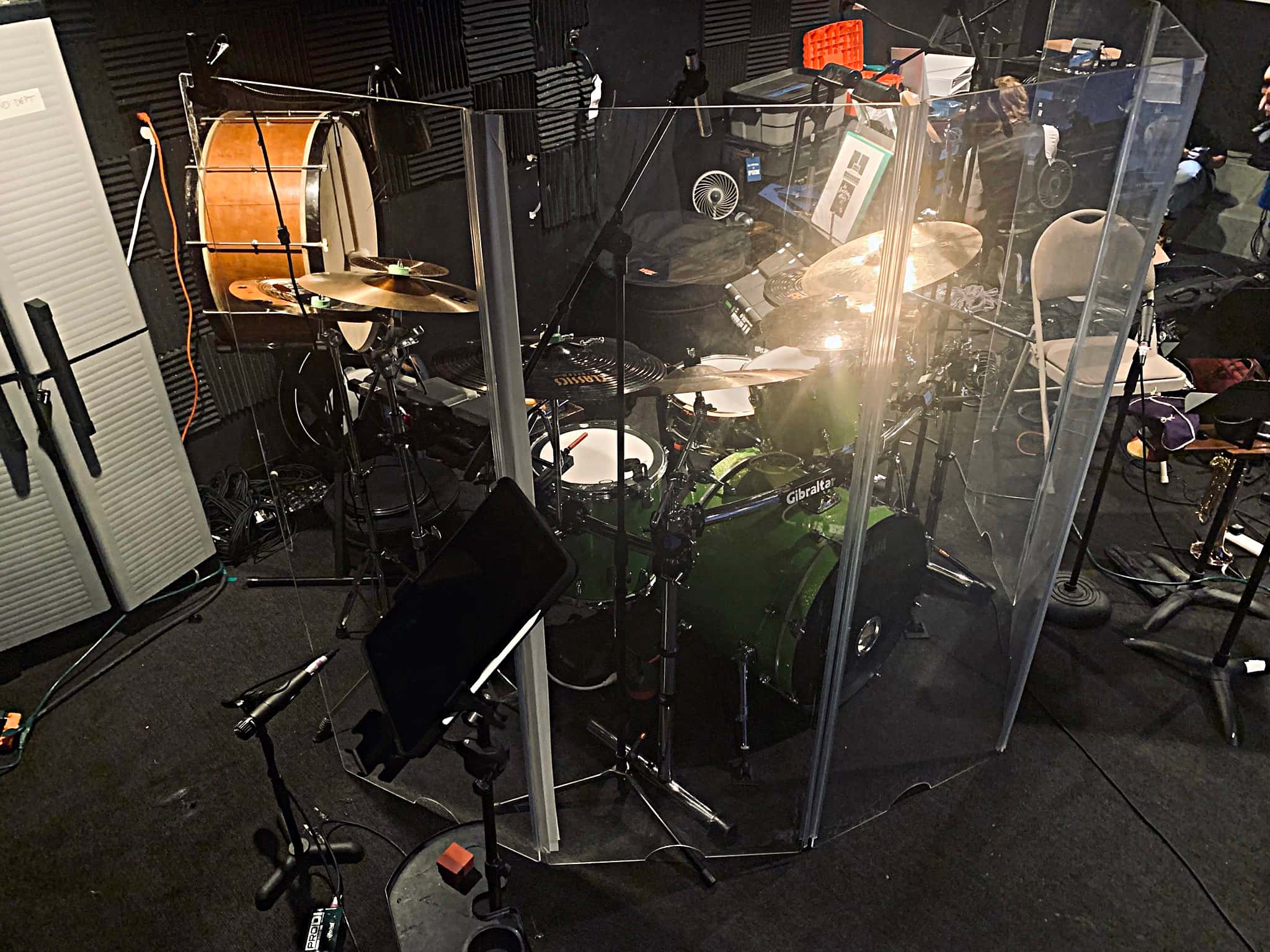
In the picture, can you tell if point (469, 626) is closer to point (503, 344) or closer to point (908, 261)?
point (503, 344)

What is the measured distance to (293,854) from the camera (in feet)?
8.09

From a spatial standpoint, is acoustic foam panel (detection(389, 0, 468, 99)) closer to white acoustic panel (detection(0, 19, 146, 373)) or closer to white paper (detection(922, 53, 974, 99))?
white acoustic panel (detection(0, 19, 146, 373))

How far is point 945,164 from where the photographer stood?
2.02 m

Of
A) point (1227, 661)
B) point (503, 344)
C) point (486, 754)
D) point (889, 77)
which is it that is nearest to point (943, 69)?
point (889, 77)

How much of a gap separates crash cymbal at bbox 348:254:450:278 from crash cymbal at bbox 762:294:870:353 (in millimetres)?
820

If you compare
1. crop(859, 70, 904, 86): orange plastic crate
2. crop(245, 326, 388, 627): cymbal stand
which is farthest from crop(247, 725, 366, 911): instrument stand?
crop(859, 70, 904, 86): orange plastic crate

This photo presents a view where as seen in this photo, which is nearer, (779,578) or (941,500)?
(779,578)

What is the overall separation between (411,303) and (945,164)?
1.26 m

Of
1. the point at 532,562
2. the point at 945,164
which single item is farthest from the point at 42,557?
the point at 945,164

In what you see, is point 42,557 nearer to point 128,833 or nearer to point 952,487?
point 128,833

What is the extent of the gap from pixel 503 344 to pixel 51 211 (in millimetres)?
1797

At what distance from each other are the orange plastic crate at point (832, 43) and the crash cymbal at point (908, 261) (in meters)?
4.40

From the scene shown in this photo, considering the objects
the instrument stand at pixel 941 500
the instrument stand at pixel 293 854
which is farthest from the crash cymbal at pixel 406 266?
the instrument stand at pixel 941 500

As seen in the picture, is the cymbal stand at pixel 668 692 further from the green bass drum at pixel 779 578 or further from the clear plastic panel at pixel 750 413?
the green bass drum at pixel 779 578
